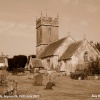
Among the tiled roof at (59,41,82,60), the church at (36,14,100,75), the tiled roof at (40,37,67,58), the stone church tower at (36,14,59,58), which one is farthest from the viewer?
the stone church tower at (36,14,59,58)

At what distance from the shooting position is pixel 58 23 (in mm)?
54938

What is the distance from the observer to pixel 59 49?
1812 inches

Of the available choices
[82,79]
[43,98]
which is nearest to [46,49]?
[82,79]

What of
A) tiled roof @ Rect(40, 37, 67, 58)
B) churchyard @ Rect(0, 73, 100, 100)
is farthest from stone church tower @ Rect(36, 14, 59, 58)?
churchyard @ Rect(0, 73, 100, 100)

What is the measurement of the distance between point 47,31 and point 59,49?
898 centimetres

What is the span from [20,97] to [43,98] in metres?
1.49

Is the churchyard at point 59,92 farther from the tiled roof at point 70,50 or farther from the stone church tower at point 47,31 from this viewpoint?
the stone church tower at point 47,31

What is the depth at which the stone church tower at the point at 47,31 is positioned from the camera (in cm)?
5378

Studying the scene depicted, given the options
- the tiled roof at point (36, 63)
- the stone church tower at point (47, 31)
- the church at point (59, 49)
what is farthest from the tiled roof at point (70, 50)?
the stone church tower at point (47, 31)

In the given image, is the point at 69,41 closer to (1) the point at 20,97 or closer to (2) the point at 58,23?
(2) the point at 58,23

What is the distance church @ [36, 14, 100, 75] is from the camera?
41.5m

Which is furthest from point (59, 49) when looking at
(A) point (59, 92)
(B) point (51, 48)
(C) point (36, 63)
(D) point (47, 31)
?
(A) point (59, 92)

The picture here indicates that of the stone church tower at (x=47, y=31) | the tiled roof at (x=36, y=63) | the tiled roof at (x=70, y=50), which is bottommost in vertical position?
the tiled roof at (x=36, y=63)

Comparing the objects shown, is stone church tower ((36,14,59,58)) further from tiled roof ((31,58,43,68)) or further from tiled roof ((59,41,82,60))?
tiled roof ((59,41,82,60))
